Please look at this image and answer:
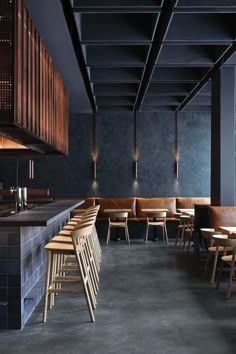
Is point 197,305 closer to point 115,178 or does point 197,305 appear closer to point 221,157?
point 221,157

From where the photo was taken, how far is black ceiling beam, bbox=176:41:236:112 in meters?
7.34

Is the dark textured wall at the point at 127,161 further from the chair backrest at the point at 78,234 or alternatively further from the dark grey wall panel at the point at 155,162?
the chair backrest at the point at 78,234

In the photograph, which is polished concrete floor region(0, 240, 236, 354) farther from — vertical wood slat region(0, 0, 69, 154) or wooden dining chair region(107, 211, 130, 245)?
wooden dining chair region(107, 211, 130, 245)

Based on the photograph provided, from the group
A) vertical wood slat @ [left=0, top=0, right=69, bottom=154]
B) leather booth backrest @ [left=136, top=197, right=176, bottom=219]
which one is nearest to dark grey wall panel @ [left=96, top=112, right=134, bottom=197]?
leather booth backrest @ [left=136, top=197, right=176, bottom=219]

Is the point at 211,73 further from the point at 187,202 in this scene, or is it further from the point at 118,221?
the point at 118,221

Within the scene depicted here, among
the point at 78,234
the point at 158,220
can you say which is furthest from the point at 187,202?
the point at 78,234

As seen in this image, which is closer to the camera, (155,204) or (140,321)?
(140,321)

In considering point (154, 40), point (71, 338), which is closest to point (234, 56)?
point (154, 40)

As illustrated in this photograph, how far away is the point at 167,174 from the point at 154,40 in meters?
6.41

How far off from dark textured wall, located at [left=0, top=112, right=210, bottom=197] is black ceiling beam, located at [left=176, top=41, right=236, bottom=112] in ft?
3.73

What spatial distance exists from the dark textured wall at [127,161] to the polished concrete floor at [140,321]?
5870 mm

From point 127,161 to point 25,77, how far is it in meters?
7.58

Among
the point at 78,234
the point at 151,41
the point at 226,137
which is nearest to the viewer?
the point at 78,234

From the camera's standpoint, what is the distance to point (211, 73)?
870 centimetres
